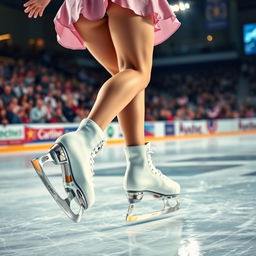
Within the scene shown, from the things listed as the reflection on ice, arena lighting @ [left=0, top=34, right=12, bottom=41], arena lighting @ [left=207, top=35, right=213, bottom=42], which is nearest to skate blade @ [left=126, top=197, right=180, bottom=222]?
the reflection on ice

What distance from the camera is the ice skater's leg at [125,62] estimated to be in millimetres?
1795

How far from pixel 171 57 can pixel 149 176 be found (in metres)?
24.2

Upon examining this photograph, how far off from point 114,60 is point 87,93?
49.8ft

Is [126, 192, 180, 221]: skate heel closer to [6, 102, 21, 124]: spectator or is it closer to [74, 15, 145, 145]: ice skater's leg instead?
[74, 15, 145, 145]: ice skater's leg

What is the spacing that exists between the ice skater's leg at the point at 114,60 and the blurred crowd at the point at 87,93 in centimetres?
910

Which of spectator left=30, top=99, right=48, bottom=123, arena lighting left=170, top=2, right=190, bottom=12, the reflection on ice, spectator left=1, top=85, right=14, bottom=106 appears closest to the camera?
the reflection on ice

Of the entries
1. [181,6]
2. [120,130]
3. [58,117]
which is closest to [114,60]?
[58,117]

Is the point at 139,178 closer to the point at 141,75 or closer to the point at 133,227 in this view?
the point at 133,227

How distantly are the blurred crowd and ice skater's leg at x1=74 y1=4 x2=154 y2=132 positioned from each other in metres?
9.29

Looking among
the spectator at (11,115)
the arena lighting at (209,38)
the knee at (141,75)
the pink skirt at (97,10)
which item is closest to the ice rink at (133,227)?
the knee at (141,75)

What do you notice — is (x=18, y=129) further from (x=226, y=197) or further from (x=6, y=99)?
(x=226, y=197)

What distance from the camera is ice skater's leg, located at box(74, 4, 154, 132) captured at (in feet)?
5.89

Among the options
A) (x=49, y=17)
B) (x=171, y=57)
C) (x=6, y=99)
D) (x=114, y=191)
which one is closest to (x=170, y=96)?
(x=171, y=57)

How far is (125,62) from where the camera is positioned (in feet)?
6.26
